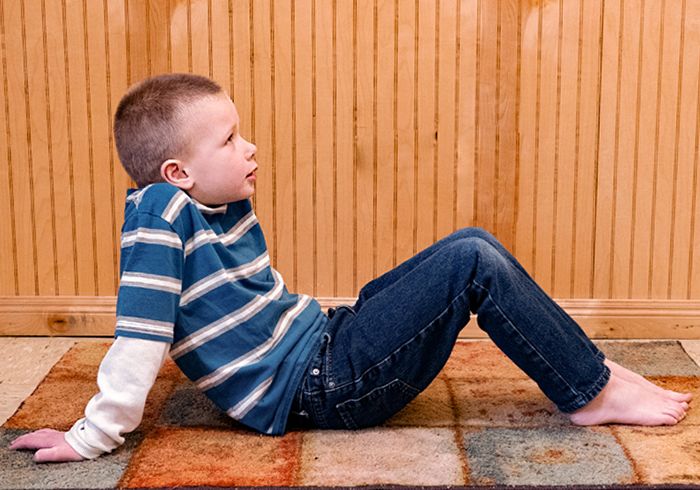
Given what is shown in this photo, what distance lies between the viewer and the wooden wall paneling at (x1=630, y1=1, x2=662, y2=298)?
2.03 metres

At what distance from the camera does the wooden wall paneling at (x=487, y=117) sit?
79.7 inches

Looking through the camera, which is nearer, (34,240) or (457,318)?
(457,318)

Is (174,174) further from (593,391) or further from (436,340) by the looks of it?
(593,391)

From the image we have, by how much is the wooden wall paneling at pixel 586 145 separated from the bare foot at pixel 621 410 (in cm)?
60

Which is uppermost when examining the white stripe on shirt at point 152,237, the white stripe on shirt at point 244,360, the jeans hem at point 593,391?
the white stripe on shirt at point 152,237

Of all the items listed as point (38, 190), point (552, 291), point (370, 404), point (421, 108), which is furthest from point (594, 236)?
point (38, 190)

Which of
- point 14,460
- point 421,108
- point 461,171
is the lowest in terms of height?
point 14,460

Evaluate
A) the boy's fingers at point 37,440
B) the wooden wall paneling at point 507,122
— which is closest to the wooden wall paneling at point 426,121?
the wooden wall paneling at point 507,122

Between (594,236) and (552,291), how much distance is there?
146mm

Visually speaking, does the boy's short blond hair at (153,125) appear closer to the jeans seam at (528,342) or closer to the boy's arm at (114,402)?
the boy's arm at (114,402)

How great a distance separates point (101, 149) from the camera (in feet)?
6.78

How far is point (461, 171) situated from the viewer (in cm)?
208

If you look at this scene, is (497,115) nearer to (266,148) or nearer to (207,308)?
(266,148)

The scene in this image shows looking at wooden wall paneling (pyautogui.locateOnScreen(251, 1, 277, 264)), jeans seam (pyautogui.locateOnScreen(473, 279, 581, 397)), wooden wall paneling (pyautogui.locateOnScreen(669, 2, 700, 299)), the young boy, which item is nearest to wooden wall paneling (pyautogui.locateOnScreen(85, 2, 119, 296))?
wooden wall paneling (pyautogui.locateOnScreen(251, 1, 277, 264))
